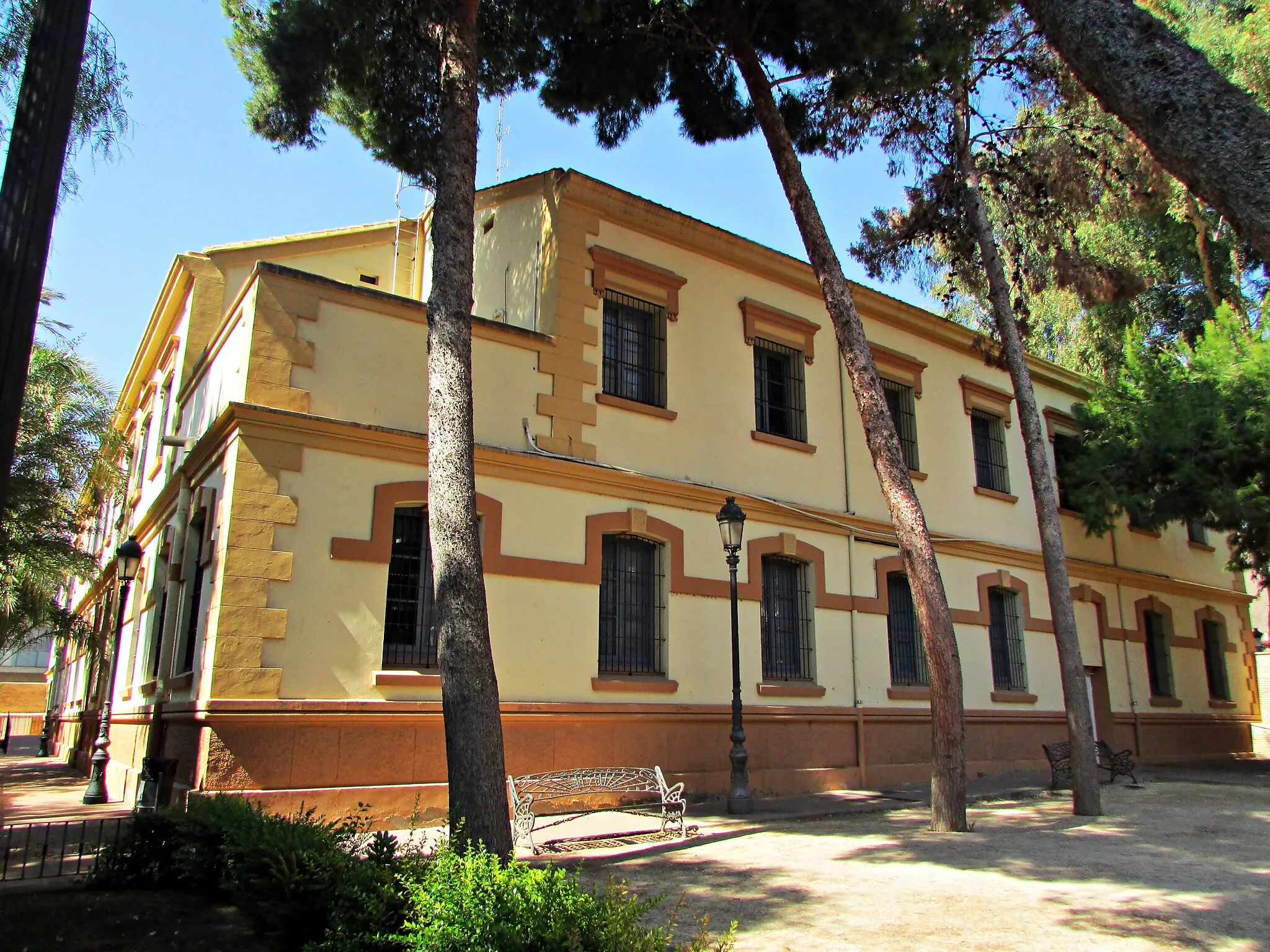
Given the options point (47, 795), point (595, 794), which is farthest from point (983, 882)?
point (47, 795)

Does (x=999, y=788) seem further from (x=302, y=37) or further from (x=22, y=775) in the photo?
(x=22, y=775)

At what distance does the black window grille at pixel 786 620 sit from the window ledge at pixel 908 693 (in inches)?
67.5

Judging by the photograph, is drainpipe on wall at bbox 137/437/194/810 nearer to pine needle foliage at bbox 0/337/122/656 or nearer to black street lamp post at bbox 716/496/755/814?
pine needle foliage at bbox 0/337/122/656

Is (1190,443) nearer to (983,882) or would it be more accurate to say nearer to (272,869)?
(983,882)

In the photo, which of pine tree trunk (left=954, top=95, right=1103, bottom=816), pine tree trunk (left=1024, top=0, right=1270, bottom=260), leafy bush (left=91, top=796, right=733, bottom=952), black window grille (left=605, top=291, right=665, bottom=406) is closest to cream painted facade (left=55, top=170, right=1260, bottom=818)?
black window grille (left=605, top=291, right=665, bottom=406)

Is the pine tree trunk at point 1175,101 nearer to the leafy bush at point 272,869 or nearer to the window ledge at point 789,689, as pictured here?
the leafy bush at point 272,869

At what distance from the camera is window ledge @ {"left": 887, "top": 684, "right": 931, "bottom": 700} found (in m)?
15.0

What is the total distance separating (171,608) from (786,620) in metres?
8.93

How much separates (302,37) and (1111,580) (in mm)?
18620

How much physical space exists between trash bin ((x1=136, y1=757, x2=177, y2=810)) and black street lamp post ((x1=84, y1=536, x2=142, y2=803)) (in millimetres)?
3421

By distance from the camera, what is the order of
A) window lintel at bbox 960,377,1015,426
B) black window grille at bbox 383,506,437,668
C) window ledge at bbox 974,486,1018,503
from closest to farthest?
1. black window grille at bbox 383,506,437,668
2. window ledge at bbox 974,486,1018,503
3. window lintel at bbox 960,377,1015,426

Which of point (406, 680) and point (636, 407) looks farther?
point (636, 407)

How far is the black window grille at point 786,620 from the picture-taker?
13961 millimetres

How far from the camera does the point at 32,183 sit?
14.3ft
